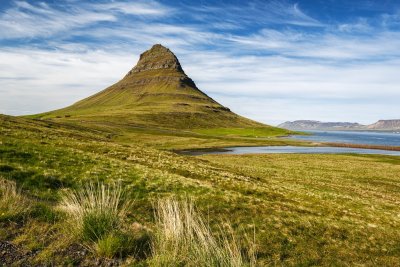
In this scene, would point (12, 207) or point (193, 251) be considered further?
point (12, 207)

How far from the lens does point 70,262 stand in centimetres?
841

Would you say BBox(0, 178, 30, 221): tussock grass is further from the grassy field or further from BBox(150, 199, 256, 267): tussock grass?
BBox(150, 199, 256, 267): tussock grass

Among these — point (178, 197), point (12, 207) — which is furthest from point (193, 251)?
point (178, 197)

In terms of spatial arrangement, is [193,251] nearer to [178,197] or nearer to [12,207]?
[12,207]

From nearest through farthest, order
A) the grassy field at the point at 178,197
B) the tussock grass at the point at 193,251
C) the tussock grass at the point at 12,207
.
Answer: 1. the tussock grass at the point at 193,251
2. the grassy field at the point at 178,197
3. the tussock grass at the point at 12,207

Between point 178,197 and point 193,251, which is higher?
point 193,251

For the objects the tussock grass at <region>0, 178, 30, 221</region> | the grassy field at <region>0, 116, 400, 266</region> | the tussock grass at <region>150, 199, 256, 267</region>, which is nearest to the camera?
the tussock grass at <region>150, 199, 256, 267</region>

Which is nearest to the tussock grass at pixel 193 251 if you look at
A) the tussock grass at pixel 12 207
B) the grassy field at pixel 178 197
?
the grassy field at pixel 178 197

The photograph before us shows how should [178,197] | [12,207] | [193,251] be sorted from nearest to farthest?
[193,251] → [12,207] → [178,197]

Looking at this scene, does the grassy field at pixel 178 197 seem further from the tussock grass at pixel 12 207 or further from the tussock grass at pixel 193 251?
the tussock grass at pixel 193 251

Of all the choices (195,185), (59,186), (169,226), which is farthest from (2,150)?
(169,226)

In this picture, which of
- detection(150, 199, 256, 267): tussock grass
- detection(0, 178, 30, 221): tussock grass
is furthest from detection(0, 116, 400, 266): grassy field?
detection(150, 199, 256, 267): tussock grass

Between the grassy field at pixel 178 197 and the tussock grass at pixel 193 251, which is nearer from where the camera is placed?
the tussock grass at pixel 193 251

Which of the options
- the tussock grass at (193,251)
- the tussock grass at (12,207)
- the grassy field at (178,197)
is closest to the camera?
the tussock grass at (193,251)
